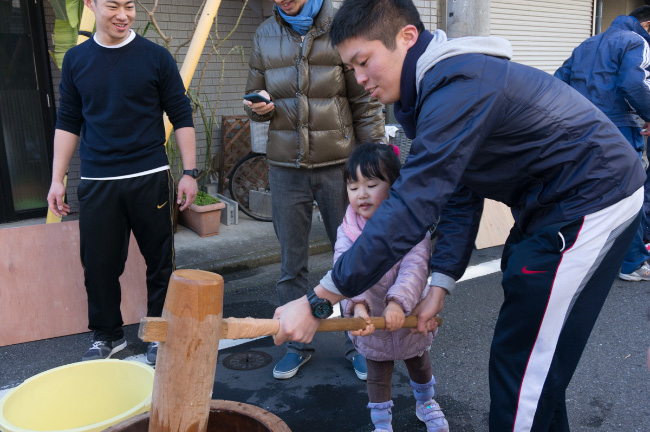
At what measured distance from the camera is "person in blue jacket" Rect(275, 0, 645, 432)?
174 centimetres

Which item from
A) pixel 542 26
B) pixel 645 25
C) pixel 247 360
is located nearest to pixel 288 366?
pixel 247 360

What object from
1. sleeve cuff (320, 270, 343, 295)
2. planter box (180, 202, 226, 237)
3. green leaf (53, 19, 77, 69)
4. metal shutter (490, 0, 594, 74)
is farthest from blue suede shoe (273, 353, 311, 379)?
metal shutter (490, 0, 594, 74)

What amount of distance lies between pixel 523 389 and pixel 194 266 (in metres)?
4.05

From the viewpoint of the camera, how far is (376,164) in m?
2.66

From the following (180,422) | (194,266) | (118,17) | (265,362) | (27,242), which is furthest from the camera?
(194,266)

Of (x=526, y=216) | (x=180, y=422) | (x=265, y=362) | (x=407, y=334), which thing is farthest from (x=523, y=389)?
(x=265, y=362)

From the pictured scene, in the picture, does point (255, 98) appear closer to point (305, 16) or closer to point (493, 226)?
point (305, 16)

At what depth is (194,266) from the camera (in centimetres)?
543

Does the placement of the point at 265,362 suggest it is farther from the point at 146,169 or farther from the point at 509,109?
the point at 509,109

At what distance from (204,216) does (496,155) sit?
4.92m

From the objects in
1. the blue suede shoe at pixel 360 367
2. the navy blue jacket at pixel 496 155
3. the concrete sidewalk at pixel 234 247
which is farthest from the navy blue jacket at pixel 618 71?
the navy blue jacket at pixel 496 155

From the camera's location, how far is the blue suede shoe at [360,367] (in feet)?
11.2

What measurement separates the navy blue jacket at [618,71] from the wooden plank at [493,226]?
1.75 metres

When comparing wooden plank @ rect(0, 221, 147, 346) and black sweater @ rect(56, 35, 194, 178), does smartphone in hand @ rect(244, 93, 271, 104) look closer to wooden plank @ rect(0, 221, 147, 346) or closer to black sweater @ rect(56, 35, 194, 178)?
black sweater @ rect(56, 35, 194, 178)
